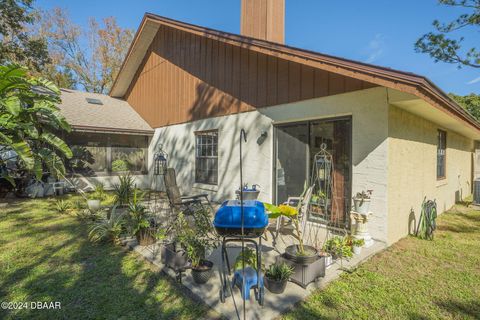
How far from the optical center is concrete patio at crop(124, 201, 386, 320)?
102 inches

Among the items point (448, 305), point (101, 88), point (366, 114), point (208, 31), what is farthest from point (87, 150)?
point (101, 88)

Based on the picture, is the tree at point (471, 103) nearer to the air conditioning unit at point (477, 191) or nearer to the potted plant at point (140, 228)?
the air conditioning unit at point (477, 191)

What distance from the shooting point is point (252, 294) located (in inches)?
113

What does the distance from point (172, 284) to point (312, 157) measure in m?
3.71

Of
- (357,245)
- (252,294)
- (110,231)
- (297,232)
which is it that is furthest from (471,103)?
(110,231)

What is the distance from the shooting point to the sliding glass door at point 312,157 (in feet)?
16.3

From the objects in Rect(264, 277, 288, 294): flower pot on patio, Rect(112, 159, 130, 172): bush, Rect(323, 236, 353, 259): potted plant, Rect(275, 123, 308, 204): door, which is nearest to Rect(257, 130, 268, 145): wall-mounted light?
Rect(275, 123, 308, 204): door

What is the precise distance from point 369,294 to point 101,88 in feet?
78.0

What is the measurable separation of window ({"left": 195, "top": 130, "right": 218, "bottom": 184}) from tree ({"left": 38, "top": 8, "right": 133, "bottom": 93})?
16407mm

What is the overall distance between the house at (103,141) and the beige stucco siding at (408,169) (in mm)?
9442

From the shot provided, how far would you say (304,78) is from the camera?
5539 mm

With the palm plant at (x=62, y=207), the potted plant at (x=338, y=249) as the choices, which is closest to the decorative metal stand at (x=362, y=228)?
the potted plant at (x=338, y=249)

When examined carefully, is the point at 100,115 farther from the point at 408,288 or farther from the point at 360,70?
the point at 408,288

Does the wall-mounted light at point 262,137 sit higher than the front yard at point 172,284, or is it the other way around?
the wall-mounted light at point 262,137
